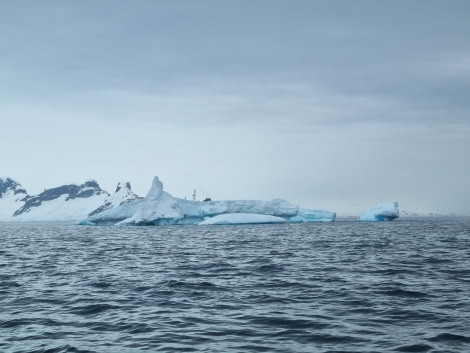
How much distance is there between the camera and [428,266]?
67.4 ft

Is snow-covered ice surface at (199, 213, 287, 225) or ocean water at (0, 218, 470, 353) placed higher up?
snow-covered ice surface at (199, 213, 287, 225)

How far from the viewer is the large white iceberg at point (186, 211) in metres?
74.0

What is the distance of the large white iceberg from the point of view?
74.0m

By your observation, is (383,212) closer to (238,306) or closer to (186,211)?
(186,211)

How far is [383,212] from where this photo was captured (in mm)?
93625

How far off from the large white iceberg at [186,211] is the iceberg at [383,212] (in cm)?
1672

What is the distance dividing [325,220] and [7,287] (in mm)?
81253

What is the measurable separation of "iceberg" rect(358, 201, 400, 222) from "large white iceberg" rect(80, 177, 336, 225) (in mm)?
16724

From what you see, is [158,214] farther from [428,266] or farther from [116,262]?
[428,266]

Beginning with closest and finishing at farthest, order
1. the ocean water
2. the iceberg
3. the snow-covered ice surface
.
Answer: the ocean water, the snow-covered ice surface, the iceberg

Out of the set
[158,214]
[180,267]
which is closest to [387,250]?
[180,267]

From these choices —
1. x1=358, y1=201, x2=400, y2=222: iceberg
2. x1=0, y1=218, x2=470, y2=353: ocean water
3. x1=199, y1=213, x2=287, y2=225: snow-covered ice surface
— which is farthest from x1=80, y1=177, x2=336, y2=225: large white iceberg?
x1=0, y1=218, x2=470, y2=353: ocean water

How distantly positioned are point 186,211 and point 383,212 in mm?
37182

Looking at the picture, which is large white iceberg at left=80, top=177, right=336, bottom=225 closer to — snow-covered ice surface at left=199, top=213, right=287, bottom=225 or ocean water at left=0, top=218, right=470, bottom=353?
snow-covered ice surface at left=199, top=213, right=287, bottom=225
